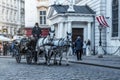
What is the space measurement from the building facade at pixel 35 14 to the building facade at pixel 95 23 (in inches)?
961

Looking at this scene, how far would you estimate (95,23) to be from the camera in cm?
4841

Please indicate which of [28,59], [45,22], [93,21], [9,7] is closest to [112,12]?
[93,21]

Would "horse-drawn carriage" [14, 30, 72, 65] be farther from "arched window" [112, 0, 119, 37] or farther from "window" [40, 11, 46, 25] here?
"window" [40, 11, 46, 25]

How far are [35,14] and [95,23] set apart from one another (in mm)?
32349

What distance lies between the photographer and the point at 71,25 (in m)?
49.1

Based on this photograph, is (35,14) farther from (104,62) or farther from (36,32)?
(36,32)

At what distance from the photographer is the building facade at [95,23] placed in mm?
44097

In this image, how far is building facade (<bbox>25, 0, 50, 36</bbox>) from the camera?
78.8 m

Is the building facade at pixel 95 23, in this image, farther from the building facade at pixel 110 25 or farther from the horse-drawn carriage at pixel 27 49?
the horse-drawn carriage at pixel 27 49

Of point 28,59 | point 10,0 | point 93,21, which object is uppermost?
point 10,0

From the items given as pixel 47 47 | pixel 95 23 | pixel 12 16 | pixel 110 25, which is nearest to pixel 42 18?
pixel 12 16

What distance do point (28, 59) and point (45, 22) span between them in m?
49.4

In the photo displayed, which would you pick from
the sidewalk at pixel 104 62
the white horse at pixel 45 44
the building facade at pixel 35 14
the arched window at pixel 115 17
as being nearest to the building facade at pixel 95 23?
the arched window at pixel 115 17

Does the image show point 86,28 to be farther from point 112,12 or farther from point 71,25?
point 112,12
